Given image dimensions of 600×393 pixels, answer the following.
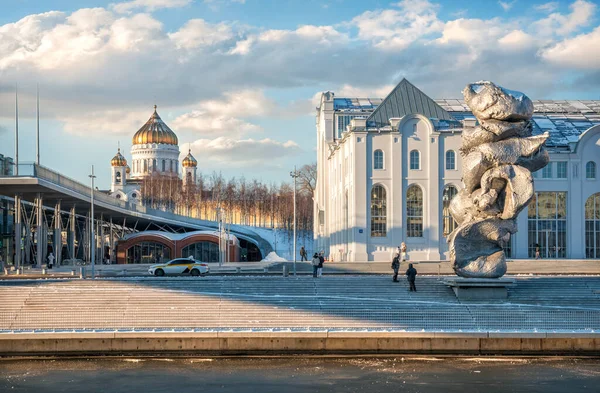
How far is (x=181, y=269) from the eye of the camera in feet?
189

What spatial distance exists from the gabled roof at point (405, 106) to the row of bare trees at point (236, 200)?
53.0 meters

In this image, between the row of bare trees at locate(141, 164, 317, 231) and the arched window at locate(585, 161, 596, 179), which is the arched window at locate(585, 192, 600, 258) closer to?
the arched window at locate(585, 161, 596, 179)

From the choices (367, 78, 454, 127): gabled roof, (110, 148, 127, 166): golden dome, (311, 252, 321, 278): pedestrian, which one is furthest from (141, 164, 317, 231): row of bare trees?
(311, 252, 321, 278): pedestrian

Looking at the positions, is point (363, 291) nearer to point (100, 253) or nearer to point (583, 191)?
point (583, 191)

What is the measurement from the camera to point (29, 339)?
31094 millimetres

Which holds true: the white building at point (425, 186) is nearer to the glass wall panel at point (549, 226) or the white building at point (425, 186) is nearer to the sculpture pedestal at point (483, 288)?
the glass wall panel at point (549, 226)

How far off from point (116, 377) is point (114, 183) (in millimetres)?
142139

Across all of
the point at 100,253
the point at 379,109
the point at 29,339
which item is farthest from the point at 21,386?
the point at 100,253

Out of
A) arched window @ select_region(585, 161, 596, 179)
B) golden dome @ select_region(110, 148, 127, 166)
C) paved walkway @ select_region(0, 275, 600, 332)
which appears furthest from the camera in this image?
golden dome @ select_region(110, 148, 127, 166)

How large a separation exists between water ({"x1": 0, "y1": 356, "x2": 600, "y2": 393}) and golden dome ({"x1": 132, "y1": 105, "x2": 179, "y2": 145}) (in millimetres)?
145667

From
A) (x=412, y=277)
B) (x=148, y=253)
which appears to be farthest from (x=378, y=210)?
(x=412, y=277)

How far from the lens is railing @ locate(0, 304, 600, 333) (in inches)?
1261

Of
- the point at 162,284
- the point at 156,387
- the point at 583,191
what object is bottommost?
the point at 156,387

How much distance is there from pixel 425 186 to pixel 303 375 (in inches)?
1684
